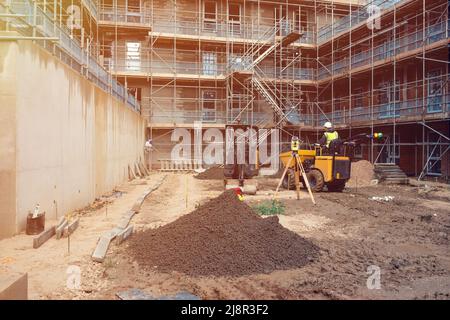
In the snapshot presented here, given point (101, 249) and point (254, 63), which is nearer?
point (101, 249)

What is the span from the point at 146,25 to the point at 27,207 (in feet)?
71.9

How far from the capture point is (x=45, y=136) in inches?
341

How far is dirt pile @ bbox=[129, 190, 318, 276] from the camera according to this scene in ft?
19.8

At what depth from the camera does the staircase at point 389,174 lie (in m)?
18.9

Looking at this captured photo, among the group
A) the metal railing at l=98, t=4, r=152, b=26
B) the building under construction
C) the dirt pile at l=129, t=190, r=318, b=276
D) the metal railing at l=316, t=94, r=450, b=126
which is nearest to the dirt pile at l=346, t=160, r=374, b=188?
the building under construction

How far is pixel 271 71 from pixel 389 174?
13974 mm

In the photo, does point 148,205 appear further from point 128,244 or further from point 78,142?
point 128,244

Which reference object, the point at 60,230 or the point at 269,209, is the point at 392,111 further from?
the point at 60,230

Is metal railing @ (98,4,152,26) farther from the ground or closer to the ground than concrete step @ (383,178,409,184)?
farther from the ground

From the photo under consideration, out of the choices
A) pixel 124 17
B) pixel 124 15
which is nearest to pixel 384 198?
pixel 124 15

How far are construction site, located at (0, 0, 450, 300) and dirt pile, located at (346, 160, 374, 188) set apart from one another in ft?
0.41

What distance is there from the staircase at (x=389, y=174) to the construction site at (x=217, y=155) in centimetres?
10

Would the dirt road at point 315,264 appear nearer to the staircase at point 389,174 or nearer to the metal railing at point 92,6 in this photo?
the staircase at point 389,174

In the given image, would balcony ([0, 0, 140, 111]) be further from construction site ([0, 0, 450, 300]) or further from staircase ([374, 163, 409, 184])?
staircase ([374, 163, 409, 184])
